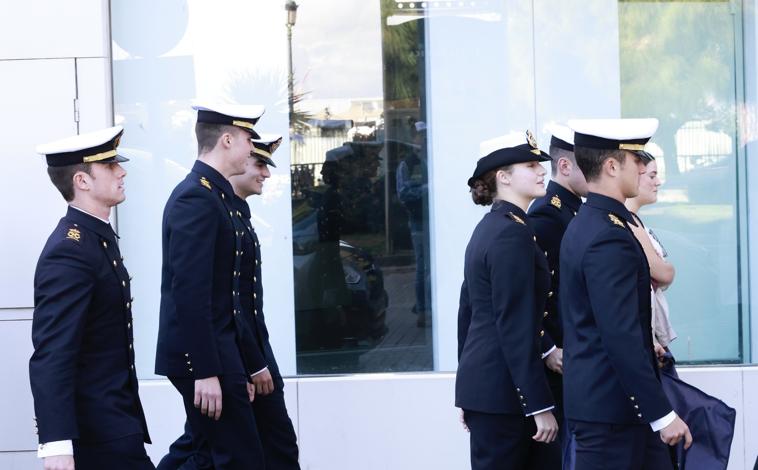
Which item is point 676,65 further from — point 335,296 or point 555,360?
point 555,360

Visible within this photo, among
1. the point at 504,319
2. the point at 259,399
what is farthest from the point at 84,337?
the point at 504,319

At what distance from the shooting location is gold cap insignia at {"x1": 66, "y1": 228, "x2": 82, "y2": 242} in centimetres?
423

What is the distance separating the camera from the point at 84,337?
13.7 feet

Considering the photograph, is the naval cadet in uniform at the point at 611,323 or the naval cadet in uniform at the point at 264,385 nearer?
the naval cadet in uniform at the point at 611,323

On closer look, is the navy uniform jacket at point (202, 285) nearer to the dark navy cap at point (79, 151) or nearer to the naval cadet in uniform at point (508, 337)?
the dark navy cap at point (79, 151)

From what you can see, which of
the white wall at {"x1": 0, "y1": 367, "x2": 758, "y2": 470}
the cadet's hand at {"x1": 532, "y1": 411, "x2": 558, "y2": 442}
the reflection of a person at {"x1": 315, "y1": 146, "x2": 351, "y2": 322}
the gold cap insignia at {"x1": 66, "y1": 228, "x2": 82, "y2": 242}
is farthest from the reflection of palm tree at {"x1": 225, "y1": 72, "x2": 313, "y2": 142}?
the cadet's hand at {"x1": 532, "y1": 411, "x2": 558, "y2": 442}

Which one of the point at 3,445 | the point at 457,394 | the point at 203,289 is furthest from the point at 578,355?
the point at 3,445

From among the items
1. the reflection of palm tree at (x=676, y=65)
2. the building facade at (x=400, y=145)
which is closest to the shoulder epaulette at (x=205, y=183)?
the building facade at (x=400, y=145)

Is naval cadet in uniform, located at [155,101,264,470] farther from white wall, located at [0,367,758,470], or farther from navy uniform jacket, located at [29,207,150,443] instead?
white wall, located at [0,367,758,470]

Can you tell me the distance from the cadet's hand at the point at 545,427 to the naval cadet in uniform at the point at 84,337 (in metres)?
1.43

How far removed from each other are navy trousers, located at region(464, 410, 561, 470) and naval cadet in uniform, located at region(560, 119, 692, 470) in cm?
42

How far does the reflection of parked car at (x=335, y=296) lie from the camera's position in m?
7.05

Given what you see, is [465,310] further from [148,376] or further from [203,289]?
[148,376]

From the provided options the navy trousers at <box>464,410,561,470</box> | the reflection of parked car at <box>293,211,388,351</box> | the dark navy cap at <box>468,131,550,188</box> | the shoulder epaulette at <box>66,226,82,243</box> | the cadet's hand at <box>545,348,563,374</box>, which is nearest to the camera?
the shoulder epaulette at <box>66,226,82,243</box>
